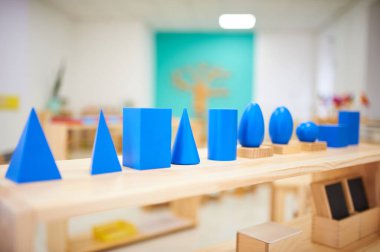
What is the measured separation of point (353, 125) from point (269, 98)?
4.79 m

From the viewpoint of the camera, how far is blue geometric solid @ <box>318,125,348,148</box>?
1.32 metres

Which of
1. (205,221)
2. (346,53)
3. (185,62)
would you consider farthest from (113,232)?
(185,62)

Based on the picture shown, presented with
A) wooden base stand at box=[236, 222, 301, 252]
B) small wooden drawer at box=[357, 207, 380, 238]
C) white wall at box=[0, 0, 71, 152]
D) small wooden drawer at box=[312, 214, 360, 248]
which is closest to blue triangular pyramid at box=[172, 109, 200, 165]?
wooden base stand at box=[236, 222, 301, 252]

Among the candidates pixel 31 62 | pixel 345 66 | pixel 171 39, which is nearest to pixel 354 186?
pixel 345 66

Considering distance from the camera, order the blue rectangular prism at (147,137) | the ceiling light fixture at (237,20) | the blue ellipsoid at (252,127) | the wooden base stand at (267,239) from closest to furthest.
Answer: the blue rectangular prism at (147,137)
the wooden base stand at (267,239)
the blue ellipsoid at (252,127)
the ceiling light fixture at (237,20)

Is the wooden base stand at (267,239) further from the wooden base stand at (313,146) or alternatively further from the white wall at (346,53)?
the white wall at (346,53)

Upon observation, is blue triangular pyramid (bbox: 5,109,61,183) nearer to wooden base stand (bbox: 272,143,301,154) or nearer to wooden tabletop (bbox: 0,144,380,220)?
wooden tabletop (bbox: 0,144,380,220)

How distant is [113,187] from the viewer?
648 millimetres

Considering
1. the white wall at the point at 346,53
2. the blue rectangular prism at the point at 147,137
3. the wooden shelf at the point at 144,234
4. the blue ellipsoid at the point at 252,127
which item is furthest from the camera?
the white wall at the point at 346,53

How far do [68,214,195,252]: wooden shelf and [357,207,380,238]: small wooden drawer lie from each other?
163 centimetres

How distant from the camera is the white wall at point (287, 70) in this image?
6059 millimetres

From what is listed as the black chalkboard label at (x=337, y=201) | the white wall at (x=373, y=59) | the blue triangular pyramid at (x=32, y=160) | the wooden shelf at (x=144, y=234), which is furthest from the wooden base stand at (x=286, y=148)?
the white wall at (x=373, y=59)

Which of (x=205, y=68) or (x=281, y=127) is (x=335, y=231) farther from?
(x=205, y=68)

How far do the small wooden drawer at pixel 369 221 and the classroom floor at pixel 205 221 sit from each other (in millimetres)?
1295
